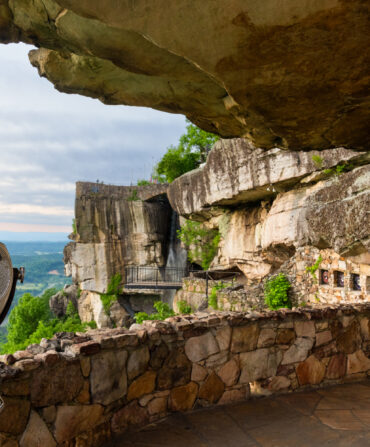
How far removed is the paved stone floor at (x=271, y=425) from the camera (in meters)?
2.91

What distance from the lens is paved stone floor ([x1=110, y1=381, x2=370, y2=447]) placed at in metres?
2.91

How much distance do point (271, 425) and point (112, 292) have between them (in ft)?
67.8

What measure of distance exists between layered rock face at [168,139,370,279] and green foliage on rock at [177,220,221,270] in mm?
768

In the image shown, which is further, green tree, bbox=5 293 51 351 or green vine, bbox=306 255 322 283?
green tree, bbox=5 293 51 351

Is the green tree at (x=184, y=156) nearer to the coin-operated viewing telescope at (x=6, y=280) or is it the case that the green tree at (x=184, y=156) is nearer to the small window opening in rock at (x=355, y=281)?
the small window opening in rock at (x=355, y=281)

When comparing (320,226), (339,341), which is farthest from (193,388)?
(320,226)

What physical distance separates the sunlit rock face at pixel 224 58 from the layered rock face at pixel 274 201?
Result: 251 centimetres

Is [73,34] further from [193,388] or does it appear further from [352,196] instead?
[352,196]

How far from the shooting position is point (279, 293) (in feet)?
37.0

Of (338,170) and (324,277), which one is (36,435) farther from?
(338,170)

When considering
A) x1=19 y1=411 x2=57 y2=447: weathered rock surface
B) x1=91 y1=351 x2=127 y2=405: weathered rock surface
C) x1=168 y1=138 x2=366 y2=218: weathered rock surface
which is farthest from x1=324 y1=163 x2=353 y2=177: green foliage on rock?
x1=19 y1=411 x2=57 y2=447: weathered rock surface

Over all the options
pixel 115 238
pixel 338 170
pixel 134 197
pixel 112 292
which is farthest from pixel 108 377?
pixel 134 197

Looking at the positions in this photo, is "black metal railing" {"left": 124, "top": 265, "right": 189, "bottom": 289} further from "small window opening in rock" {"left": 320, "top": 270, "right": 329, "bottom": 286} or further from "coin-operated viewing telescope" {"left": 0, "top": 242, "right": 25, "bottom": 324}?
"coin-operated viewing telescope" {"left": 0, "top": 242, "right": 25, "bottom": 324}

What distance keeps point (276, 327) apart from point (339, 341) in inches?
37.3
